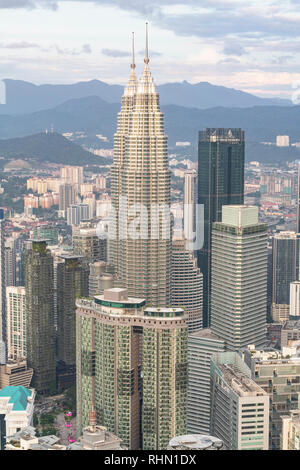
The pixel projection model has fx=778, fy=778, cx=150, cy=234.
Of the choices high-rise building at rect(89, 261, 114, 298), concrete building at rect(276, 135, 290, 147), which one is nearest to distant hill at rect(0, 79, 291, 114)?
concrete building at rect(276, 135, 290, 147)

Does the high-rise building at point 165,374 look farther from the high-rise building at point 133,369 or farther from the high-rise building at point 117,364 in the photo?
the high-rise building at point 117,364

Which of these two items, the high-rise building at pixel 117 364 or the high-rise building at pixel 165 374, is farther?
the high-rise building at pixel 117 364

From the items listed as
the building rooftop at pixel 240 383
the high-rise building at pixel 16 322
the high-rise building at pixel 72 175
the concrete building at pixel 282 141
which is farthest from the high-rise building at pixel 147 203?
the high-rise building at pixel 72 175

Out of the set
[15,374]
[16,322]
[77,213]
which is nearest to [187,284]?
[16,322]

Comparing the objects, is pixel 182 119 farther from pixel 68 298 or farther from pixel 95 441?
pixel 95 441

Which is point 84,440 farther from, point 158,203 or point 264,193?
point 264,193

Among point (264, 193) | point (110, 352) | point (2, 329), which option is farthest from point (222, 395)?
point (264, 193)
